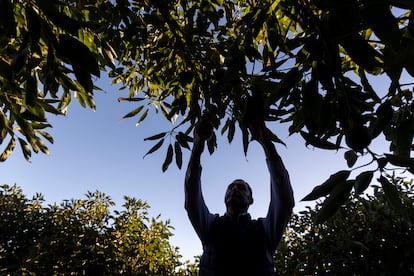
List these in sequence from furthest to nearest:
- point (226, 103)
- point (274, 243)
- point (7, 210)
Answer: point (7, 210) < point (226, 103) < point (274, 243)

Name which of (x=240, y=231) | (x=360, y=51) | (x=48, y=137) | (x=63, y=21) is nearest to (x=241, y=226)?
(x=240, y=231)

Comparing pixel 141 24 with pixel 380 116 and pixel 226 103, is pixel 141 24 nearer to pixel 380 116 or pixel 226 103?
pixel 226 103

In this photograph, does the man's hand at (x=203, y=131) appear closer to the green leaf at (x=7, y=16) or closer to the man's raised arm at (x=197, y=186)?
the man's raised arm at (x=197, y=186)

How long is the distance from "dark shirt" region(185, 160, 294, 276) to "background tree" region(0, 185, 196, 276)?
438 centimetres

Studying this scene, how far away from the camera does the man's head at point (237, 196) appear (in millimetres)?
1689

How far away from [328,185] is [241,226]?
66 centimetres

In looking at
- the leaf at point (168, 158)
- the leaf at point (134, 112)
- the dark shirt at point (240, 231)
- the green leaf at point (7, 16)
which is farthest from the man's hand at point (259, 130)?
the leaf at point (134, 112)

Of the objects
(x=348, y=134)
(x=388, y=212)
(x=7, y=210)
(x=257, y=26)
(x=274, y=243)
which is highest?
(x=7, y=210)

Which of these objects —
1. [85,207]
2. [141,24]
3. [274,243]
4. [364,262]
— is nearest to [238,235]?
[274,243]

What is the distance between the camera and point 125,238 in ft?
18.3

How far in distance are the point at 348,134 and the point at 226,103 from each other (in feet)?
2.14

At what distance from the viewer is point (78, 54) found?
807mm

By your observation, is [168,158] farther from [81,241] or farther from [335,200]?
[81,241]

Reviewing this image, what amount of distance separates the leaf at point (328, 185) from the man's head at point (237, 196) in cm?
81
